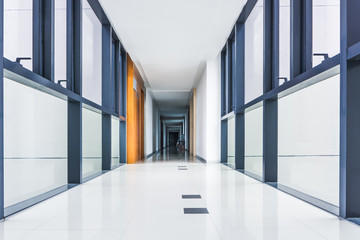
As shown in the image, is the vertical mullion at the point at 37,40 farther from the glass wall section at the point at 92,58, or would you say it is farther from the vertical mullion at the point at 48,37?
the glass wall section at the point at 92,58

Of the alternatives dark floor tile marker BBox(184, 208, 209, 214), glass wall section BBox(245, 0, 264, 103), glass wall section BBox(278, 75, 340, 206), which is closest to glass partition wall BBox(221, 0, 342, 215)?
glass wall section BBox(245, 0, 264, 103)

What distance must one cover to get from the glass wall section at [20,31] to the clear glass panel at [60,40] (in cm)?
52

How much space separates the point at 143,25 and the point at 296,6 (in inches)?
142

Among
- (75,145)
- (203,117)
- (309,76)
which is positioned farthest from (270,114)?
(203,117)

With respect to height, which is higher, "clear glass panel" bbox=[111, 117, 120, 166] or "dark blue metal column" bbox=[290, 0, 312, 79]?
"dark blue metal column" bbox=[290, 0, 312, 79]

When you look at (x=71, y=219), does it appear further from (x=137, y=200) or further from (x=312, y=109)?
(x=312, y=109)

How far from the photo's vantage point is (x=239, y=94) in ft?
21.7

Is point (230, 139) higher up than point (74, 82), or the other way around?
point (74, 82)

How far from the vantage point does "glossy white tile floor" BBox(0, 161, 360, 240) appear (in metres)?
2.06

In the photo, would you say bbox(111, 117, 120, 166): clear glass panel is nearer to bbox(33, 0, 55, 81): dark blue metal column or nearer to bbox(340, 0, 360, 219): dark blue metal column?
bbox(33, 0, 55, 81): dark blue metal column

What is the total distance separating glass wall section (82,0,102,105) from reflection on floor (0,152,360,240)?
12.5ft

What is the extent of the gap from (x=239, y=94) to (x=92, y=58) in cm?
378

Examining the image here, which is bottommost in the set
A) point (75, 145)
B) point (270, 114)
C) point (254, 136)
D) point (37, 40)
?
point (254, 136)

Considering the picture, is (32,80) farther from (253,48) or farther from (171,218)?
(253,48)
